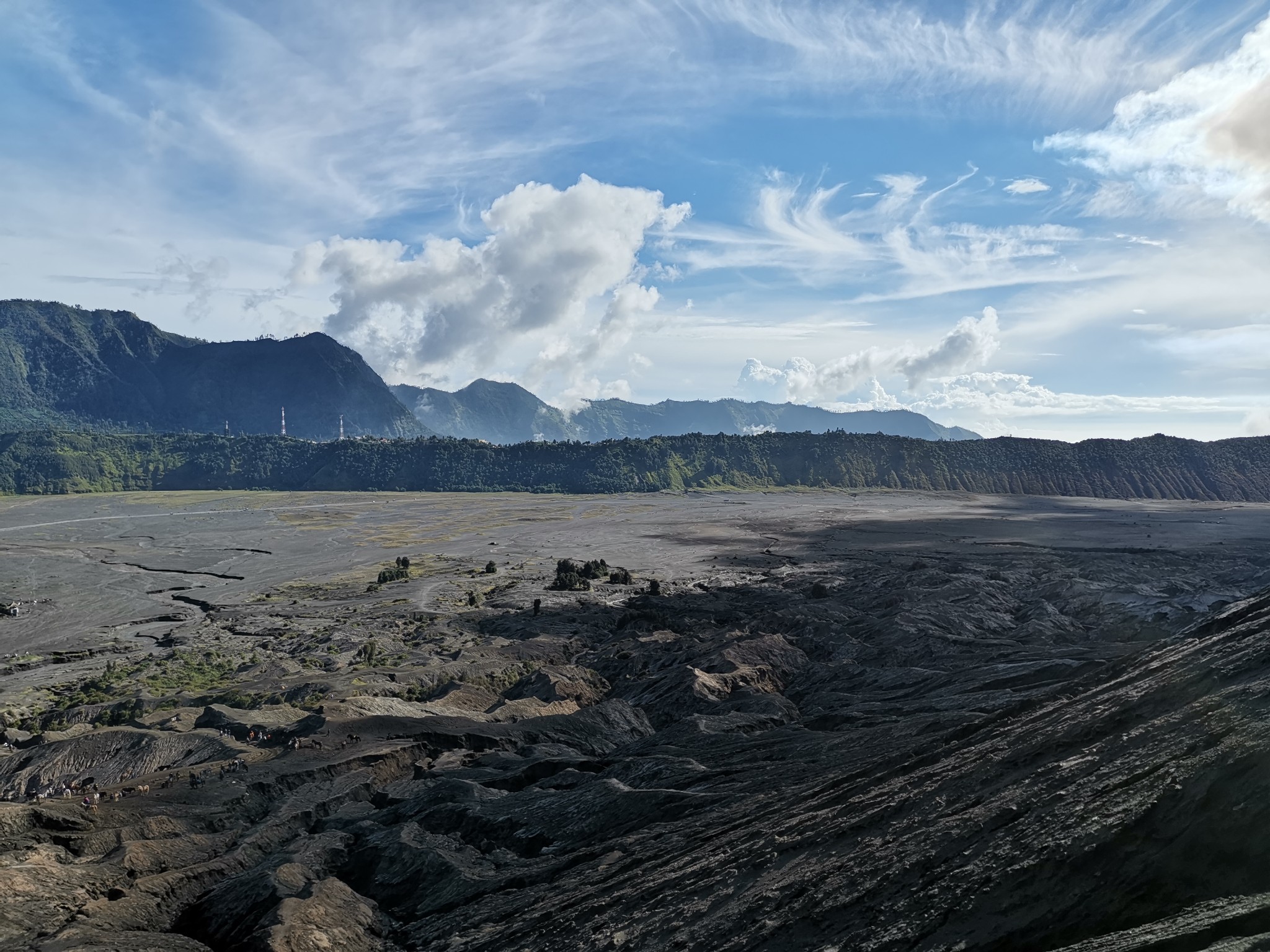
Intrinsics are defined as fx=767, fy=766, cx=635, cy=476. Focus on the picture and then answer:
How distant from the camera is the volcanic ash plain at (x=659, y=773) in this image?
1927cm

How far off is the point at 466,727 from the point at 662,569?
8071 cm

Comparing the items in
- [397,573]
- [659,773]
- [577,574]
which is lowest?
[397,573]

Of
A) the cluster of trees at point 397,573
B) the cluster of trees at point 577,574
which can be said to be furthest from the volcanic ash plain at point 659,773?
the cluster of trees at point 397,573

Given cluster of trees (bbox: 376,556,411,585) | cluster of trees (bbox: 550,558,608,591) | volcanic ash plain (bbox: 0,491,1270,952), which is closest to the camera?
volcanic ash plain (bbox: 0,491,1270,952)

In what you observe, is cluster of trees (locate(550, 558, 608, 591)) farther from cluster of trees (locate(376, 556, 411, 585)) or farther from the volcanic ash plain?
cluster of trees (locate(376, 556, 411, 585))

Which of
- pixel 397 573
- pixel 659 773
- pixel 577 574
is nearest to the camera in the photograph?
pixel 659 773

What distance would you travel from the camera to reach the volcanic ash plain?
19.3 m

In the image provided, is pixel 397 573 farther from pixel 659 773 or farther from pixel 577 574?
pixel 659 773

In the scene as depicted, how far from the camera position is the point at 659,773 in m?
37.7

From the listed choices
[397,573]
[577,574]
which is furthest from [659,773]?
[397,573]

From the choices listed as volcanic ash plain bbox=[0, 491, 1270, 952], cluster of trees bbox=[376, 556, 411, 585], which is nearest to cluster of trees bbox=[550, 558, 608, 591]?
volcanic ash plain bbox=[0, 491, 1270, 952]

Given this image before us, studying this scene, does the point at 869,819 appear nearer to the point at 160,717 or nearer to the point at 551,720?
the point at 551,720

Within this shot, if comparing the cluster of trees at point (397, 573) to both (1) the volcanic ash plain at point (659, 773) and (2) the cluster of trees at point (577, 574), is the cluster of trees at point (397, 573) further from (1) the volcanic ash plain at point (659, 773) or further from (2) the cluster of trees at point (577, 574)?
Answer: (2) the cluster of trees at point (577, 574)

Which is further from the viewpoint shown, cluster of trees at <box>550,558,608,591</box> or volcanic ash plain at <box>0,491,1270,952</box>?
cluster of trees at <box>550,558,608,591</box>
